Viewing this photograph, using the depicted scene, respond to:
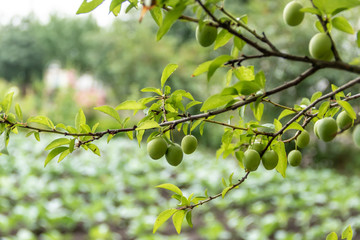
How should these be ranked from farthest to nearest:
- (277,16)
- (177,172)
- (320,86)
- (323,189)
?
1. (277,16)
2. (320,86)
3. (177,172)
4. (323,189)

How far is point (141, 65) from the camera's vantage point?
9031mm

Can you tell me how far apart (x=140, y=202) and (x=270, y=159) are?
2.85 metres

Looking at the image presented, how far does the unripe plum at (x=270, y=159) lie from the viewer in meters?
0.58

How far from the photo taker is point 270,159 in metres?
0.58

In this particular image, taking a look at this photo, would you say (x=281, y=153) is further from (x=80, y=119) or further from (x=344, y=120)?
(x=80, y=119)

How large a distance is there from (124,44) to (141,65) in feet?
2.20

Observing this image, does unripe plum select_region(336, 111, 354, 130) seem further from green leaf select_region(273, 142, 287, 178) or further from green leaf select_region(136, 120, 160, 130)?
green leaf select_region(136, 120, 160, 130)

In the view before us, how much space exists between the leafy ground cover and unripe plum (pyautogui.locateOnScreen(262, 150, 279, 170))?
184cm

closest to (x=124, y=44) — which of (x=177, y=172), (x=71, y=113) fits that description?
(x=71, y=113)

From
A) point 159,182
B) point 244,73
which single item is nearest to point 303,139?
point 244,73

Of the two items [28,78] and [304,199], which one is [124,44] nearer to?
[304,199]

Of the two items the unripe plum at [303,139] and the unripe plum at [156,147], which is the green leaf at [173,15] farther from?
the unripe plum at [303,139]

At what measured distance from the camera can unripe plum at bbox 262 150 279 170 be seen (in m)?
0.58

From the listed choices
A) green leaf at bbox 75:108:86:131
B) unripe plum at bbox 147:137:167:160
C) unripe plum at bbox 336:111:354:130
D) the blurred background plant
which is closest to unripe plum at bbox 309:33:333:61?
unripe plum at bbox 336:111:354:130
